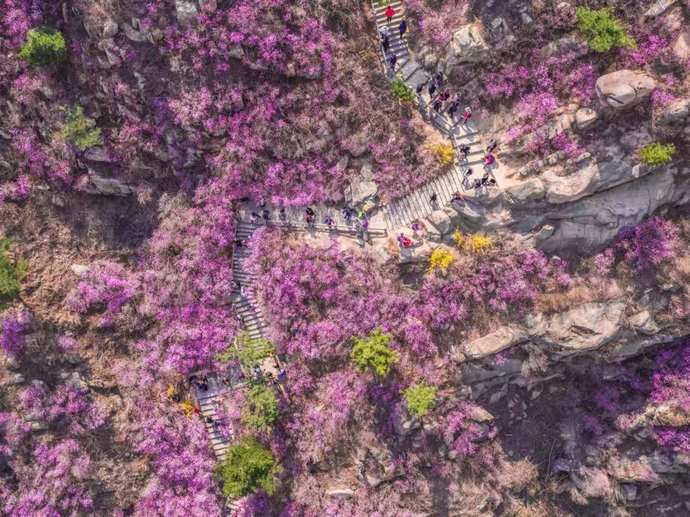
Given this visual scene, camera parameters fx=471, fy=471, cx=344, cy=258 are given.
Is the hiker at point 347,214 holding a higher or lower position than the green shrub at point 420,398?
higher

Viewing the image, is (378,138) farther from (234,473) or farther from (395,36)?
(234,473)

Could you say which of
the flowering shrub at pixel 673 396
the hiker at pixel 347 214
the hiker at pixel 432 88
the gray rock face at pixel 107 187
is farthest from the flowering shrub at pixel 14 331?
the flowering shrub at pixel 673 396

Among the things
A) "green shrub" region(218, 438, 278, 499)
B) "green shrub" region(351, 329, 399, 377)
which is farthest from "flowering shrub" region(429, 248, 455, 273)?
"green shrub" region(218, 438, 278, 499)

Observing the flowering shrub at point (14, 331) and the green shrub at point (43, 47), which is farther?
the flowering shrub at point (14, 331)

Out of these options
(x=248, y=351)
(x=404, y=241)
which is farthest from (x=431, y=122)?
(x=248, y=351)

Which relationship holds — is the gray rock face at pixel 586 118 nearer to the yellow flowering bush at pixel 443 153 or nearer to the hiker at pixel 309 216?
the yellow flowering bush at pixel 443 153

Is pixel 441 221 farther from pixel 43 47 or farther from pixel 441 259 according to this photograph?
pixel 43 47

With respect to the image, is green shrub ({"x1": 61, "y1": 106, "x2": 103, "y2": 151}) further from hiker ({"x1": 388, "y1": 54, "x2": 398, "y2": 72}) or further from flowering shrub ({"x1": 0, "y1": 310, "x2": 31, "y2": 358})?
hiker ({"x1": 388, "y1": 54, "x2": 398, "y2": 72})
